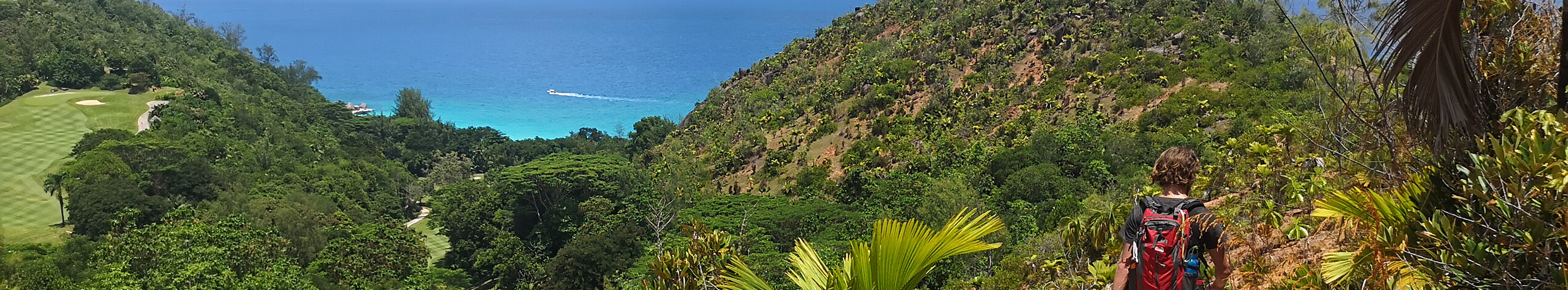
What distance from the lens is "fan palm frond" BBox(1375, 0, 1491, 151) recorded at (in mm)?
2457

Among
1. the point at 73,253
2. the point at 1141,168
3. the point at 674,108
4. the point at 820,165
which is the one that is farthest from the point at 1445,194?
the point at 674,108

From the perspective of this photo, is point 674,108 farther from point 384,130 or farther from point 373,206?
point 373,206

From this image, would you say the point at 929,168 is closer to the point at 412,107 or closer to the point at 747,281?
the point at 747,281

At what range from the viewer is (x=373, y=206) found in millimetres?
37531

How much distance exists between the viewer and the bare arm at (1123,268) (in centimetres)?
273

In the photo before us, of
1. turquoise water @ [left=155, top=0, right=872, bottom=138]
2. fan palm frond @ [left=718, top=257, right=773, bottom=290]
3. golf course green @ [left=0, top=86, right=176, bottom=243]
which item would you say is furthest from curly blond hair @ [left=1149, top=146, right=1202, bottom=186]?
turquoise water @ [left=155, top=0, right=872, bottom=138]

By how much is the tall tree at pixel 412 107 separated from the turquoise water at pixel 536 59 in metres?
8.84

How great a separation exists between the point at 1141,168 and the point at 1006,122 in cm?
873

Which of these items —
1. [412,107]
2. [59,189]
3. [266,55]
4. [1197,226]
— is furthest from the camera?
[266,55]

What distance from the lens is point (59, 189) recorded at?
1217 inches

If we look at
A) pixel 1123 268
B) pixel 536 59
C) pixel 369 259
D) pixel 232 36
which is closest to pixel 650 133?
pixel 369 259

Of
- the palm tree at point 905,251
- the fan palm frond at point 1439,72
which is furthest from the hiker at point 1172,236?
the fan palm frond at point 1439,72

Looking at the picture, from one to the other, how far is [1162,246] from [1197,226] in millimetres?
118

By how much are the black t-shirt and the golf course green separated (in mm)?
35745
